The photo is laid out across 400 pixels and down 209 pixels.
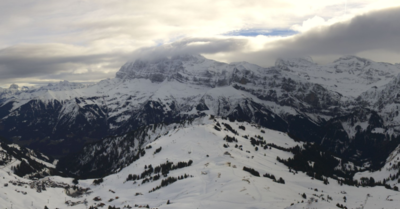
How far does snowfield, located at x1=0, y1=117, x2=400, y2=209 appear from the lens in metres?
85.2

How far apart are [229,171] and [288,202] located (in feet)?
107

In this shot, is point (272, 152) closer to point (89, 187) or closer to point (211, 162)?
point (211, 162)

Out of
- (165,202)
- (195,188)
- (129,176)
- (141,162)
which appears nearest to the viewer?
(165,202)

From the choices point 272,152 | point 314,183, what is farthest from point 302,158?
point 314,183

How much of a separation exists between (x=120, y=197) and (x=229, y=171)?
40036 millimetres

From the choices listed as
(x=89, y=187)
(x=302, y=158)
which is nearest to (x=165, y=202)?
(x=89, y=187)

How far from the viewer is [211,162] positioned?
13312 cm

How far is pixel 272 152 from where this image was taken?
18975cm

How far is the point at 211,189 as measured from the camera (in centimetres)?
9412

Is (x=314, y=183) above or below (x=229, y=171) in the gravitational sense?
below

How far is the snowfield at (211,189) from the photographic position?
8519 cm

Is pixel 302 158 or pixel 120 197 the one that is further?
pixel 302 158

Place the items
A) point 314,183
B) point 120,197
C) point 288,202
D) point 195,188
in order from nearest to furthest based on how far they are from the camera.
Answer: point 288,202, point 195,188, point 120,197, point 314,183

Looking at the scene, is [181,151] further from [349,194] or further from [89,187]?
[349,194]
